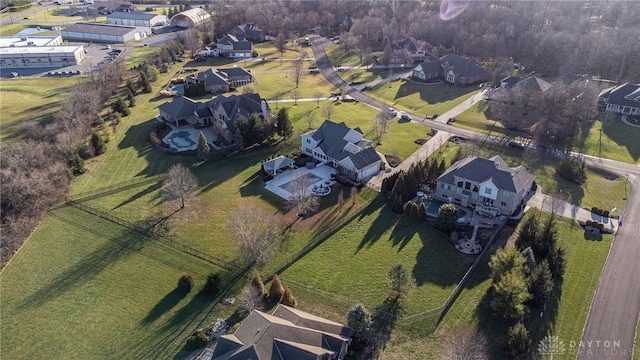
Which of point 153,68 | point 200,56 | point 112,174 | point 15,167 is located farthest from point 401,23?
A: point 15,167

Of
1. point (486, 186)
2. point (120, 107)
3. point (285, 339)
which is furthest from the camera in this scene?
point (120, 107)

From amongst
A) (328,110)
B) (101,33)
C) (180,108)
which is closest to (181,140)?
(180,108)

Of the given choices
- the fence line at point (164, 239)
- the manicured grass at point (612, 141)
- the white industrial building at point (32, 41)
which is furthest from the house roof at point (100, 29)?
the manicured grass at point (612, 141)

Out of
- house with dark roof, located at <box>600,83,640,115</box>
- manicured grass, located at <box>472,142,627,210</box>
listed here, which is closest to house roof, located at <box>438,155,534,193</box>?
manicured grass, located at <box>472,142,627,210</box>

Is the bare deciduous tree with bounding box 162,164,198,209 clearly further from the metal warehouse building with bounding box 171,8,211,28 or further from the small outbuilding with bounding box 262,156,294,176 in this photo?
the metal warehouse building with bounding box 171,8,211,28

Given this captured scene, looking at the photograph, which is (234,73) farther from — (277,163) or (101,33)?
(101,33)
